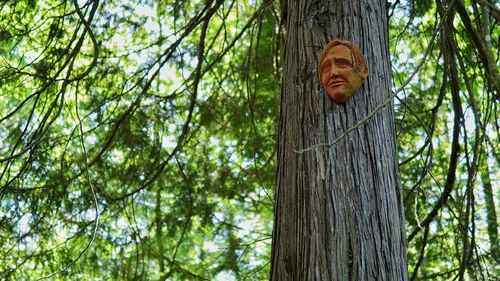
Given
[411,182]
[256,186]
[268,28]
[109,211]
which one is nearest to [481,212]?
[411,182]

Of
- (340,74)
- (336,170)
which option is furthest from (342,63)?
(336,170)

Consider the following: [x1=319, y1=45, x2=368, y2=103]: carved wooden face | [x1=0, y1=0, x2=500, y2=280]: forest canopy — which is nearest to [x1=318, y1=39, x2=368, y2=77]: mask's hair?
[x1=319, y1=45, x2=368, y2=103]: carved wooden face

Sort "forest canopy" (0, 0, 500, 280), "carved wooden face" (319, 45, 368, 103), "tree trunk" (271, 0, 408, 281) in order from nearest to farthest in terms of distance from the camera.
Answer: "tree trunk" (271, 0, 408, 281), "carved wooden face" (319, 45, 368, 103), "forest canopy" (0, 0, 500, 280)

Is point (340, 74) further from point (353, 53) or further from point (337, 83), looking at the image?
point (353, 53)

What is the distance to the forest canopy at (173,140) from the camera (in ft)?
14.9

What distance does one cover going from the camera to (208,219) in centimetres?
549

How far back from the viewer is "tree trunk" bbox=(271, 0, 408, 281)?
2.31 meters

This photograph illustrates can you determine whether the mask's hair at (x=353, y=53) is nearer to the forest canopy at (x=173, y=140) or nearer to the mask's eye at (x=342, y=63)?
the mask's eye at (x=342, y=63)

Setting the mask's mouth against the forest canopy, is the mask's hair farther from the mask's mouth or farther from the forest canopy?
the forest canopy

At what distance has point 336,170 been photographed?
2.45 meters

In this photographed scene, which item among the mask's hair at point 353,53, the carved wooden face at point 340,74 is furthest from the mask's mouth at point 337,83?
the mask's hair at point 353,53

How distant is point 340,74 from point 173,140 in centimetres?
407

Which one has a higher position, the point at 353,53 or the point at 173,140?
the point at 173,140

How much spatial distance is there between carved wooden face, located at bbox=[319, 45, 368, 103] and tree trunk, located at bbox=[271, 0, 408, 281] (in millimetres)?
36
